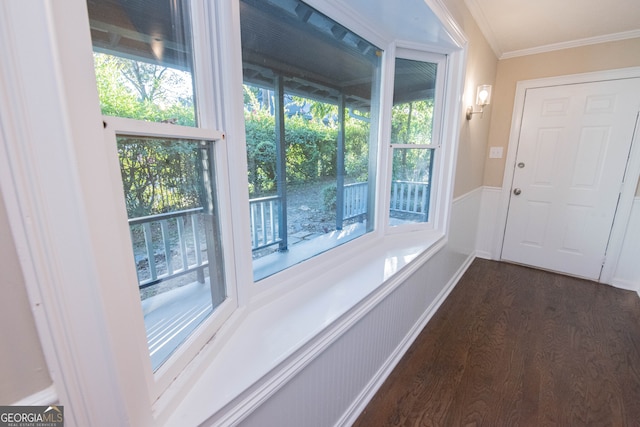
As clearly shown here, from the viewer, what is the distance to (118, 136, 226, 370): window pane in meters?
0.59

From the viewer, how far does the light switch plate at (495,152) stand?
3.04m

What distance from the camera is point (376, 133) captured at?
177 centimetres

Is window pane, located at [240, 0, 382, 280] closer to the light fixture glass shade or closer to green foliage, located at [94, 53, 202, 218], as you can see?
green foliage, located at [94, 53, 202, 218]

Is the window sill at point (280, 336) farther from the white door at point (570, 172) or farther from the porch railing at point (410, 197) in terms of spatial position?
the white door at point (570, 172)

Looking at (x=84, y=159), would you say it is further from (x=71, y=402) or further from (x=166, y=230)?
(x=71, y=402)

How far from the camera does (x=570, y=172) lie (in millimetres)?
2703

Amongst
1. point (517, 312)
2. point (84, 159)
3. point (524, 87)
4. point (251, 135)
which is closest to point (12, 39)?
point (84, 159)

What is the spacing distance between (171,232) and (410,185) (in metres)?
1.80

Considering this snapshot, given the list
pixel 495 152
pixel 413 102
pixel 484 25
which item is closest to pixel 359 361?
pixel 413 102

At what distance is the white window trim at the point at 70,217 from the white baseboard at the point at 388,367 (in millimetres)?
1039

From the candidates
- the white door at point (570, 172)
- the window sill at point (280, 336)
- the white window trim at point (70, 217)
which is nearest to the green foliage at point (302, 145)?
the window sill at point (280, 336)

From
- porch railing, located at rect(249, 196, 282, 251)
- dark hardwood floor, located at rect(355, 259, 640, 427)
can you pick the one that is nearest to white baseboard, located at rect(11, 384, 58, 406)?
porch railing, located at rect(249, 196, 282, 251)

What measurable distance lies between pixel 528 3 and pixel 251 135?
7.68ft

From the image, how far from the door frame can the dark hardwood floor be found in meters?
0.40
